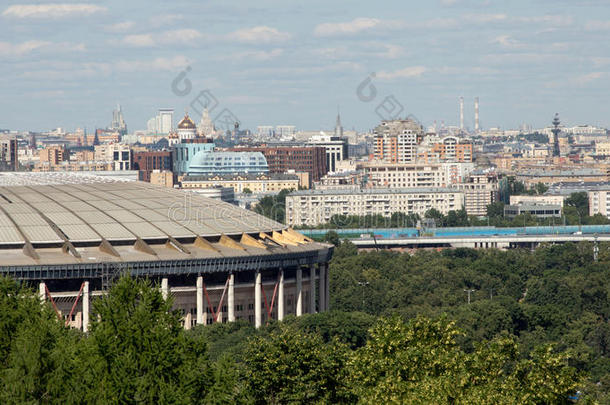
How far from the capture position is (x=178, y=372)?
38562mm

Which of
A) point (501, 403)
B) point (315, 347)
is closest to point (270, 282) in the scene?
point (315, 347)

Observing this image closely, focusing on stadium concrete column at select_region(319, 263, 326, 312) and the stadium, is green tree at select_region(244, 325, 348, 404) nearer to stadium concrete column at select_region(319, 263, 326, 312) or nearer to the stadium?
the stadium

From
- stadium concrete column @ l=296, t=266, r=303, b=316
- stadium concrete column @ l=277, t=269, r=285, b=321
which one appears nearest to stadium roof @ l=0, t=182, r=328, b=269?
stadium concrete column @ l=296, t=266, r=303, b=316

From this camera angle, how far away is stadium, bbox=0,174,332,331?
72500mm

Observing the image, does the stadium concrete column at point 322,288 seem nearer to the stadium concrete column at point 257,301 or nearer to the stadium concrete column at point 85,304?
the stadium concrete column at point 257,301

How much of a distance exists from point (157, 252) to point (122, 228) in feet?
7.88

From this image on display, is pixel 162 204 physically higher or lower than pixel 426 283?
higher

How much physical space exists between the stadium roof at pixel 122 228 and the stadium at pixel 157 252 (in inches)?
2.0

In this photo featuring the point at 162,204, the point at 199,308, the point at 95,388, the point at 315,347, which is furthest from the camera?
the point at 162,204

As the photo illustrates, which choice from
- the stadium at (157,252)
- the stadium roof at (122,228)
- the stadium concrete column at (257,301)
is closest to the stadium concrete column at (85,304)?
the stadium at (157,252)

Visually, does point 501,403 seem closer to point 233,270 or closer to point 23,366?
point 23,366

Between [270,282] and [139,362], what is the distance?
4144 cm

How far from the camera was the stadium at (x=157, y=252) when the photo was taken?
72500mm

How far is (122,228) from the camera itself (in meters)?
76.2
